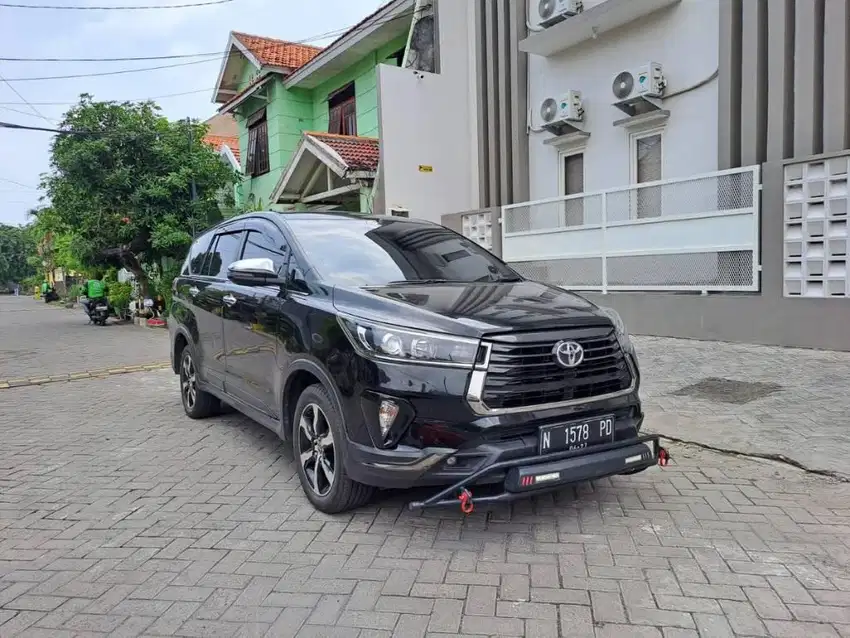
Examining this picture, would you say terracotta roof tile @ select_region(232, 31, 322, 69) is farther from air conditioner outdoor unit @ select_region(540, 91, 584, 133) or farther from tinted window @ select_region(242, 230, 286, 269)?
tinted window @ select_region(242, 230, 286, 269)

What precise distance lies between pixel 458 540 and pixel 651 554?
3.09ft

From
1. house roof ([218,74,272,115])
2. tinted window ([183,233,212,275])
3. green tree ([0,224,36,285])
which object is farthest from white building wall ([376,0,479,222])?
green tree ([0,224,36,285])

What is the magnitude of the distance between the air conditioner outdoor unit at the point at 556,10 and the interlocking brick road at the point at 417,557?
771cm

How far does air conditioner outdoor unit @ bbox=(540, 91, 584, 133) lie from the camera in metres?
10.4

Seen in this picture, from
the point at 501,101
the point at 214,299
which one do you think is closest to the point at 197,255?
the point at 214,299

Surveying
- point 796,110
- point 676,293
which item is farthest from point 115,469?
point 796,110

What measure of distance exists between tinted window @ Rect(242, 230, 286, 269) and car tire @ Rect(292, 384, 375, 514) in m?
1.05

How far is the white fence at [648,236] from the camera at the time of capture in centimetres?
775

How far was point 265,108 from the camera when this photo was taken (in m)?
19.3

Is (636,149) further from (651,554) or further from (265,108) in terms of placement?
(265,108)

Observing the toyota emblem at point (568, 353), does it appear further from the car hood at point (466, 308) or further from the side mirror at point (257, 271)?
the side mirror at point (257, 271)

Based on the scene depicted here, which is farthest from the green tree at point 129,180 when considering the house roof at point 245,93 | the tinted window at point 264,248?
the tinted window at point 264,248

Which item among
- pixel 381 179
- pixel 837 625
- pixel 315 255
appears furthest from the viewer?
pixel 381 179

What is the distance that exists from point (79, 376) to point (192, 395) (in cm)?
395
